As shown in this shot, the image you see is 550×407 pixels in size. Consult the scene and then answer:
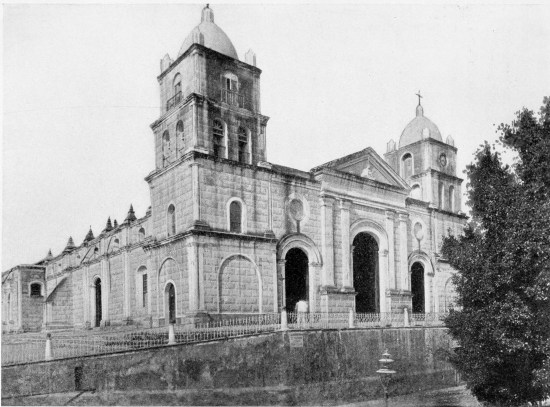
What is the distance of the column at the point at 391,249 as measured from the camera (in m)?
33.3

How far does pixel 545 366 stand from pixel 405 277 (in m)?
19.4

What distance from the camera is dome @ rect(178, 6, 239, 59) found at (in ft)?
90.0

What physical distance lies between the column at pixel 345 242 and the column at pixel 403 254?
450cm

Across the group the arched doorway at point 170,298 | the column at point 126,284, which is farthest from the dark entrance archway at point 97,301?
the arched doorway at point 170,298

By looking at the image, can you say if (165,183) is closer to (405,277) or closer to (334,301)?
(334,301)

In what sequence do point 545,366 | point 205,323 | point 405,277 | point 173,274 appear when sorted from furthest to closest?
point 405,277 < point 173,274 < point 205,323 < point 545,366

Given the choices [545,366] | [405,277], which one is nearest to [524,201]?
[545,366]

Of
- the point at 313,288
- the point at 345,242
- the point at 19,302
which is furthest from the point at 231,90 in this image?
the point at 19,302

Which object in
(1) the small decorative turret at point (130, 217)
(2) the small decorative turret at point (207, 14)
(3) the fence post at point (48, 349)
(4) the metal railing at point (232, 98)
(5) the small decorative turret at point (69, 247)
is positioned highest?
(2) the small decorative turret at point (207, 14)

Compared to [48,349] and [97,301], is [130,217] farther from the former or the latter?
[48,349]

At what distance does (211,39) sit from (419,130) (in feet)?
58.3

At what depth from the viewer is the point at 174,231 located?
26.8m

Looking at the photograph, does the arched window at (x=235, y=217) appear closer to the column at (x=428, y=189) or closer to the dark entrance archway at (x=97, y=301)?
the column at (x=428, y=189)

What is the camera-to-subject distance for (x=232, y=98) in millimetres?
27766
